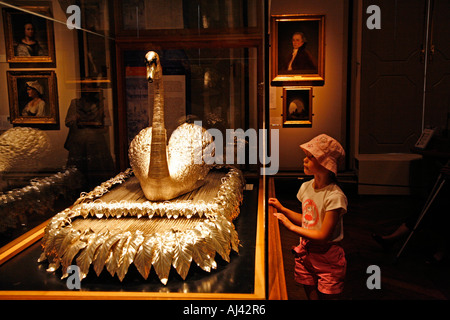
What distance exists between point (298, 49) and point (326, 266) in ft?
2.11

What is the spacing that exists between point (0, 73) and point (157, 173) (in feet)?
2.16

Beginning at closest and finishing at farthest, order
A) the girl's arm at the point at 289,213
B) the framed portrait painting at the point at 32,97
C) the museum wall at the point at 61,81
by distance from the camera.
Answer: the girl's arm at the point at 289,213 < the framed portrait painting at the point at 32,97 < the museum wall at the point at 61,81

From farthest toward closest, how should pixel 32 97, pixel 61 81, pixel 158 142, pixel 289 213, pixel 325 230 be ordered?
pixel 158 142, pixel 61 81, pixel 32 97, pixel 289 213, pixel 325 230

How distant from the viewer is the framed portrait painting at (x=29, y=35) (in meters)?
1.23

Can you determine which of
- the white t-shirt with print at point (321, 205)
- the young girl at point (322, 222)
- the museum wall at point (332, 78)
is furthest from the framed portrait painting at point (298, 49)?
the white t-shirt with print at point (321, 205)

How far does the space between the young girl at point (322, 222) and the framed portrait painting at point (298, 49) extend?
0.19 metres

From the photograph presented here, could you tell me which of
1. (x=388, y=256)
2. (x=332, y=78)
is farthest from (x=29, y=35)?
(x=388, y=256)

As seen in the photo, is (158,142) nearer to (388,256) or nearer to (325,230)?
(325,230)

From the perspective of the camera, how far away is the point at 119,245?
1.14 m

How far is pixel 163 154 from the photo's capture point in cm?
155

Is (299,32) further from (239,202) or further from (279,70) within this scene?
(239,202)

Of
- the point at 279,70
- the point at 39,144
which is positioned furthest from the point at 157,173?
the point at 279,70

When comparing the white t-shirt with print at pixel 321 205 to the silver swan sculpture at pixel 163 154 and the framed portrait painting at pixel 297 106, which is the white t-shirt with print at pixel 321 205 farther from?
the silver swan sculpture at pixel 163 154

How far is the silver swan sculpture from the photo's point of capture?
154 cm
